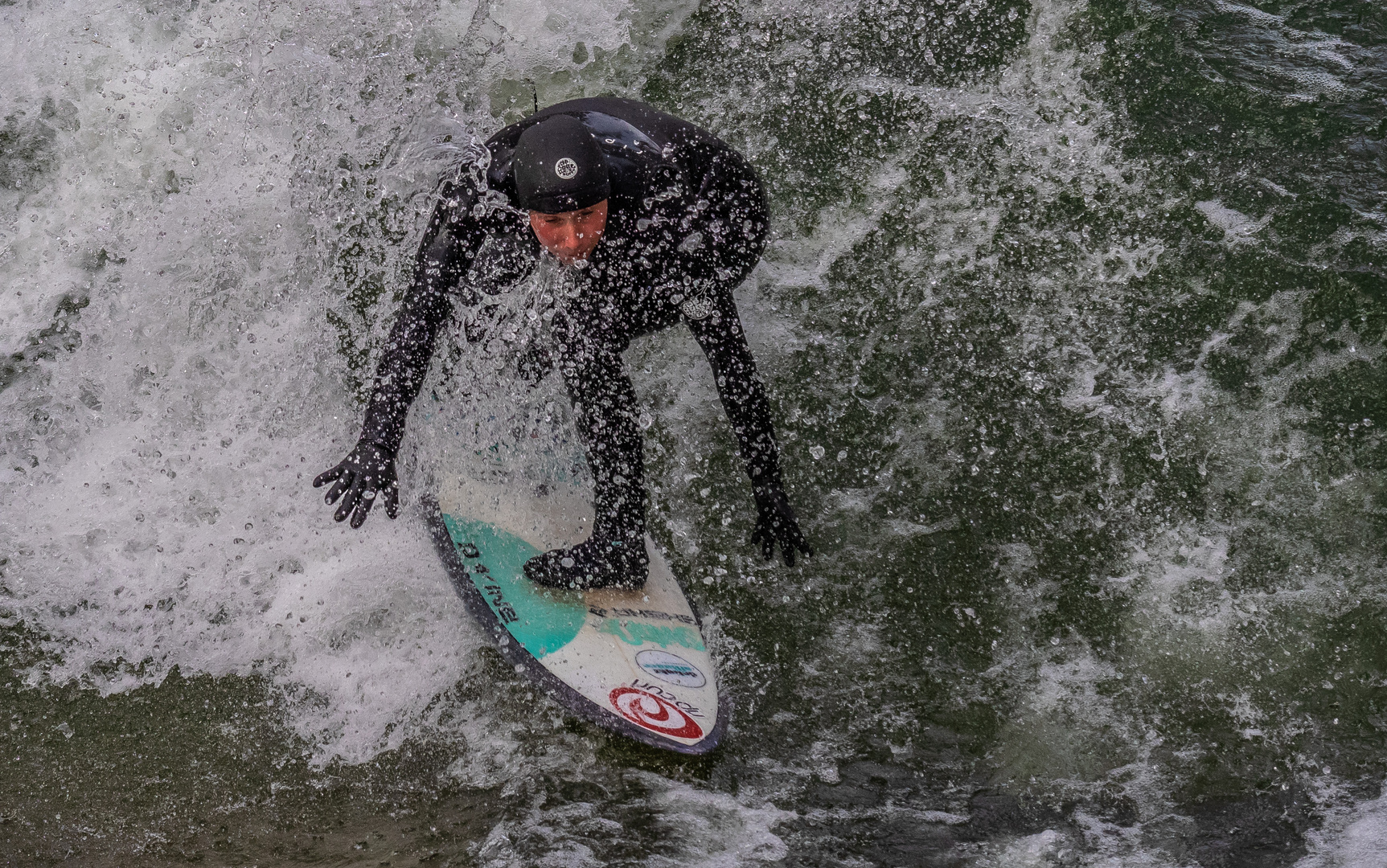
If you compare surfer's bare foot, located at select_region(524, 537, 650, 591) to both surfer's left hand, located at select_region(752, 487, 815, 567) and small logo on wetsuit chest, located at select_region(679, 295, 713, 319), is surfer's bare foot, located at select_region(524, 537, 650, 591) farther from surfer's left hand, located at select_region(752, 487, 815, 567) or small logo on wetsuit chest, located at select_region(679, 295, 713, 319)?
small logo on wetsuit chest, located at select_region(679, 295, 713, 319)

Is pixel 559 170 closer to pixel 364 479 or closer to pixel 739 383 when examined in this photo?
pixel 739 383

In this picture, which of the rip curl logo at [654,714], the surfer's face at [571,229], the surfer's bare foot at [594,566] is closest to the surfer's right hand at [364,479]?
the surfer's face at [571,229]

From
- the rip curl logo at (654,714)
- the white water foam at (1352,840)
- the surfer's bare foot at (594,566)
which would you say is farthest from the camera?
the surfer's bare foot at (594,566)

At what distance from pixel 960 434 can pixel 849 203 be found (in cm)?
110

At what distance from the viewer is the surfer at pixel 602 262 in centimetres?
259

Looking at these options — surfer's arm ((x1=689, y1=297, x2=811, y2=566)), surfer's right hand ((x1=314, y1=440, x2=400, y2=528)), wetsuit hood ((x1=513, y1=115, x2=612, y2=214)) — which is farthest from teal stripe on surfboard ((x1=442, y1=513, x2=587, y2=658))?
wetsuit hood ((x1=513, y1=115, x2=612, y2=214))

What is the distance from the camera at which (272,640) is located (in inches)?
148

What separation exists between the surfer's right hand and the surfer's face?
0.76 metres

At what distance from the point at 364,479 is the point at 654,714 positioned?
1.31 meters

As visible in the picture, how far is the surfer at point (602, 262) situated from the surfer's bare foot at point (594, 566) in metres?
0.40

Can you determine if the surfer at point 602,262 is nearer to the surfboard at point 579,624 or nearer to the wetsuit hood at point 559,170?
the wetsuit hood at point 559,170

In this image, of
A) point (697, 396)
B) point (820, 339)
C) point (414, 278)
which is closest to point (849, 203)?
point (820, 339)

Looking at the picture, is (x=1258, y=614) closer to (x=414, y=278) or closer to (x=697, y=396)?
(x=697, y=396)

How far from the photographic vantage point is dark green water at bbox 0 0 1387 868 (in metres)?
3.39
